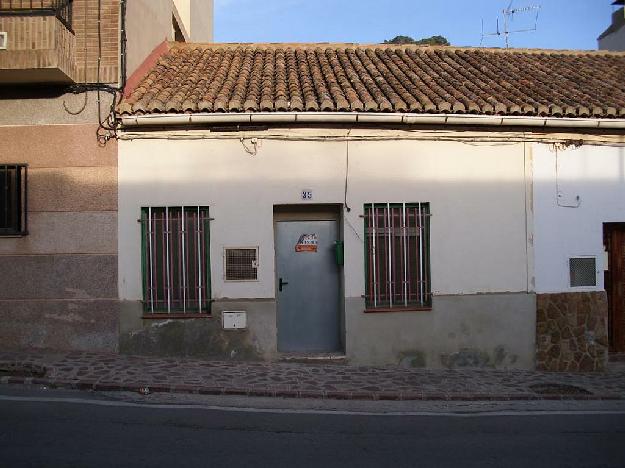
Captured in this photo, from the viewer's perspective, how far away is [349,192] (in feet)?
28.4

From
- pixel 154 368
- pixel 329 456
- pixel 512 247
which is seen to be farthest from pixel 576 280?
pixel 154 368

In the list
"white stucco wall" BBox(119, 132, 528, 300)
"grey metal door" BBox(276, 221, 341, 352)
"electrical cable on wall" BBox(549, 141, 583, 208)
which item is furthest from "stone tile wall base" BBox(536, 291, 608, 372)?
"grey metal door" BBox(276, 221, 341, 352)

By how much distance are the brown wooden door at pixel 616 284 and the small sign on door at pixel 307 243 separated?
4.89m

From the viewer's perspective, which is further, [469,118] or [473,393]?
[469,118]

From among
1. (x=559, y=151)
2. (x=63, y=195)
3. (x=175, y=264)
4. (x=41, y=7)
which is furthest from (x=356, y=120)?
(x=41, y=7)

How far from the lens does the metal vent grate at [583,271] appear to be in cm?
912

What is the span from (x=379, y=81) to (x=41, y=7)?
526cm

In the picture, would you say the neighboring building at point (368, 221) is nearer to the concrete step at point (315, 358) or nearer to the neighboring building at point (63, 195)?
the concrete step at point (315, 358)

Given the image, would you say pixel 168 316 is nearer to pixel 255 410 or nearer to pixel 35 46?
pixel 255 410

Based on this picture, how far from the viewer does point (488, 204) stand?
891 centimetres

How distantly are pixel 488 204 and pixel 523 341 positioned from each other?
7.11 ft

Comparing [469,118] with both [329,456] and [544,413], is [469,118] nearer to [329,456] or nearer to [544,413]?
[544,413]

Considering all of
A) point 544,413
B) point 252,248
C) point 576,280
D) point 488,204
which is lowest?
point 544,413

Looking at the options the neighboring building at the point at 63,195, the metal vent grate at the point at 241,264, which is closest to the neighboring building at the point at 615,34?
the metal vent grate at the point at 241,264
